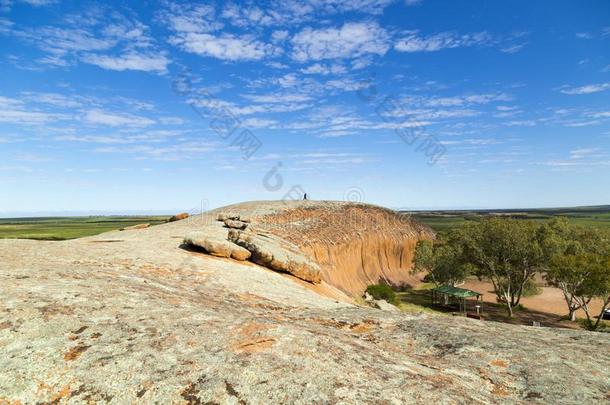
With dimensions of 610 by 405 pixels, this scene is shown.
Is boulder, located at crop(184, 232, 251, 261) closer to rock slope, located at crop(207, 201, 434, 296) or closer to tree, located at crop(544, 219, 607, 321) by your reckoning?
rock slope, located at crop(207, 201, 434, 296)

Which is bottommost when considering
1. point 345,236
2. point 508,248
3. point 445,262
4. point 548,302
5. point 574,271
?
point 548,302

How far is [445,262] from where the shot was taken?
59156mm

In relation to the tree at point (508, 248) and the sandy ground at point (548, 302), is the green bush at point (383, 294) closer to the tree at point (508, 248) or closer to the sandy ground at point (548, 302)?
the tree at point (508, 248)

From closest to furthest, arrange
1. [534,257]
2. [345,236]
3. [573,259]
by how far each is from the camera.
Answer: [573,259]
[534,257]
[345,236]

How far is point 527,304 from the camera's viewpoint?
5969cm

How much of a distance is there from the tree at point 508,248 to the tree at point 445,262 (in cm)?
334

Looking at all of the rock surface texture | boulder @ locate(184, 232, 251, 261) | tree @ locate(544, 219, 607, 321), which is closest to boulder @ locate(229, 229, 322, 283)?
boulder @ locate(184, 232, 251, 261)

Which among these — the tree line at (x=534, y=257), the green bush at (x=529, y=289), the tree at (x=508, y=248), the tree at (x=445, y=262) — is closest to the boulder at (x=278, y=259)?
the tree line at (x=534, y=257)

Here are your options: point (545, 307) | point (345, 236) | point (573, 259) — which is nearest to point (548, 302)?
point (545, 307)

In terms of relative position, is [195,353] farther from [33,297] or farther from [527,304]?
[527,304]

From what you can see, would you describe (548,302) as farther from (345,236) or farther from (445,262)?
(345,236)

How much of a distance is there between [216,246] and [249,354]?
1697 centimetres

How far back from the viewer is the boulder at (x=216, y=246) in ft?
74.4

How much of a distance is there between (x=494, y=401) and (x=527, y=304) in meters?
66.4
